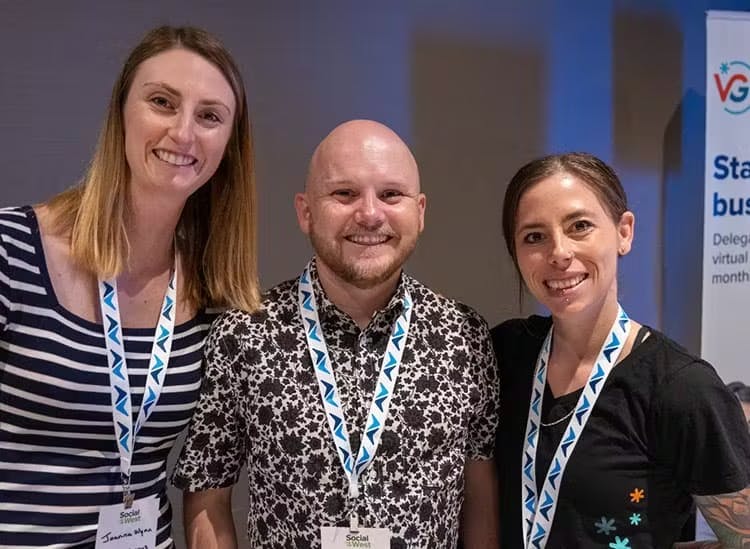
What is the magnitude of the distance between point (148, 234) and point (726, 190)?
109 inches

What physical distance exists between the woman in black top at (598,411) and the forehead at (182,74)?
0.80 m

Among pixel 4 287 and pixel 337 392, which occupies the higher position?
pixel 4 287

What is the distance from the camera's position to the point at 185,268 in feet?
6.62

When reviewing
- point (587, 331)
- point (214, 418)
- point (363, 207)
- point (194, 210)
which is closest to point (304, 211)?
point (363, 207)

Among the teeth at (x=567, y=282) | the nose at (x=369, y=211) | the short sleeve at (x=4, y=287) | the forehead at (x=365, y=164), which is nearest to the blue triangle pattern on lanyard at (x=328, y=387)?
the nose at (x=369, y=211)

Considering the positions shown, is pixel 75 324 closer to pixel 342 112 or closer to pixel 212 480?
pixel 212 480

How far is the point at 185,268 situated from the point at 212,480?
557 mm

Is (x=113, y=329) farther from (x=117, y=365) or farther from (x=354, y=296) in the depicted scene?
(x=354, y=296)

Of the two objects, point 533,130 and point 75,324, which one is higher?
point 533,130

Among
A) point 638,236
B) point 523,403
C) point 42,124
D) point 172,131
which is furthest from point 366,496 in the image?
point 638,236

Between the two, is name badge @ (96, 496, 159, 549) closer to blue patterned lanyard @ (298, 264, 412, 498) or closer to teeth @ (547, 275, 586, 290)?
blue patterned lanyard @ (298, 264, 412, 498)

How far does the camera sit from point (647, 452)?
5.59 feet

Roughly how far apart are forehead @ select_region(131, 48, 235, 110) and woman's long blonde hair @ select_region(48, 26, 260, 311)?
2 centimetres

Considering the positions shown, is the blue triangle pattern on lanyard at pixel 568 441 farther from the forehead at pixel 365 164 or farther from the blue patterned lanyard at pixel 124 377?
the blue patterned lanyard at pixel 124 377
